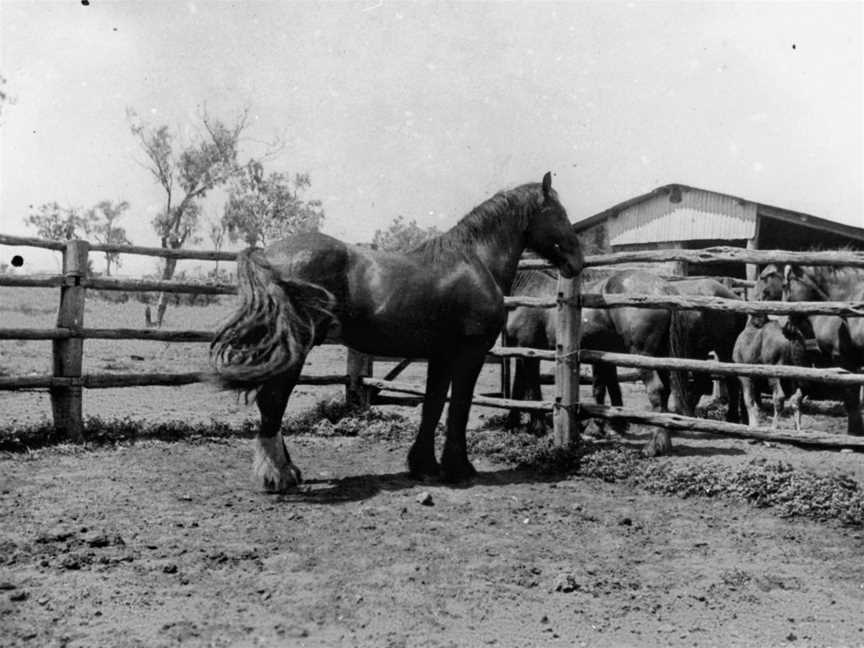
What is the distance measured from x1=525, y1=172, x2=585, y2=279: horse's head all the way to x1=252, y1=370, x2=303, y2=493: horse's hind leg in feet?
7.77

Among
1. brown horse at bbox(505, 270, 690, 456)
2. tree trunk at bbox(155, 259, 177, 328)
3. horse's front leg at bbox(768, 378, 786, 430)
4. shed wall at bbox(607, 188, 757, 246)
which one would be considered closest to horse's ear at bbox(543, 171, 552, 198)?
brown horse at bbox(505, 270, 690, 456)

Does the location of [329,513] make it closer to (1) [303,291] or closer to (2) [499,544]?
(2) [499,544]

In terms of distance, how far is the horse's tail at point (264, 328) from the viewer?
16.5 feet

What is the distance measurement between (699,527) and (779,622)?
154cm

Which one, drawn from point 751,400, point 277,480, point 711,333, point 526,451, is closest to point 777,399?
point 751,400

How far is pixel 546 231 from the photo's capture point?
21.2ft

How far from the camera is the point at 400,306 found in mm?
5703

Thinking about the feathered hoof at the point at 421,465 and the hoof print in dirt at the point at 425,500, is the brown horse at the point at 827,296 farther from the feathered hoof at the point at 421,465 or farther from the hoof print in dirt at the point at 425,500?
the hoof print in dirt at the point at 425,500

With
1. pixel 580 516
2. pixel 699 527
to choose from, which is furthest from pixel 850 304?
pixel 580 516

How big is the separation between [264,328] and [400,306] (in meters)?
1.02

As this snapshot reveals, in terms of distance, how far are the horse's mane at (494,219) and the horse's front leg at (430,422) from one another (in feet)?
3.18

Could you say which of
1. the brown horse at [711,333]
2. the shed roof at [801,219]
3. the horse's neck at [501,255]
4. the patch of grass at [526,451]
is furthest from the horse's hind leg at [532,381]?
the shed roof at [801,219]

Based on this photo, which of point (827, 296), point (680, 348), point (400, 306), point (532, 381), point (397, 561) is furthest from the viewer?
point (827, 296)

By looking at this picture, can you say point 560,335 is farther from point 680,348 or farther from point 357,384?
point 357,384
